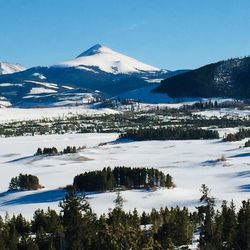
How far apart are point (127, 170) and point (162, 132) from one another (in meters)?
91.0

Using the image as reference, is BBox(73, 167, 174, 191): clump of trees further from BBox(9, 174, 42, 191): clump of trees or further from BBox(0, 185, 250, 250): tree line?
BBox(0, 185, 250, 250): tree line

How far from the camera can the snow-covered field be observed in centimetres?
7094

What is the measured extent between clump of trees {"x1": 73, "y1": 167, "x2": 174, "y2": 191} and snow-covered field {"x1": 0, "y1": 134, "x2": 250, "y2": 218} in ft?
8.77

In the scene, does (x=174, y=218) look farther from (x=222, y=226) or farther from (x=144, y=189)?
(x=144, y=189)

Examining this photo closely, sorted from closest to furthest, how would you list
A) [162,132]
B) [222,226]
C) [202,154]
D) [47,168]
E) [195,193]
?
[222,226] → [195,193] → [47,168] → [202,154] → [162,132]

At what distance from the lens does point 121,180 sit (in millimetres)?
80375

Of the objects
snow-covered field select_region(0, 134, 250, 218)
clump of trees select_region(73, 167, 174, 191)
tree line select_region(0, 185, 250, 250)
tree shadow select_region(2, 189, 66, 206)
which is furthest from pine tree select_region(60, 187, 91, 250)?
clump of trees select_region(73, 167, 174, 191)

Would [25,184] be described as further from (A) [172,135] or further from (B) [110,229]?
(A) [172,135]

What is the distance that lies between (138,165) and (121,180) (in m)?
24.8

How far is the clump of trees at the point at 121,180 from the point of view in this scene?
7762cm

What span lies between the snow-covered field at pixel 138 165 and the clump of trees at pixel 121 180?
2672 mm

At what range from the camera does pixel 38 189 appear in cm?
7906

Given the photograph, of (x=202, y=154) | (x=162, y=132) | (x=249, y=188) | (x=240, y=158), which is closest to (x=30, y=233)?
(x=249, y=188)

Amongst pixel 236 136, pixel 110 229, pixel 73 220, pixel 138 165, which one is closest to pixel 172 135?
pixel 236 136
